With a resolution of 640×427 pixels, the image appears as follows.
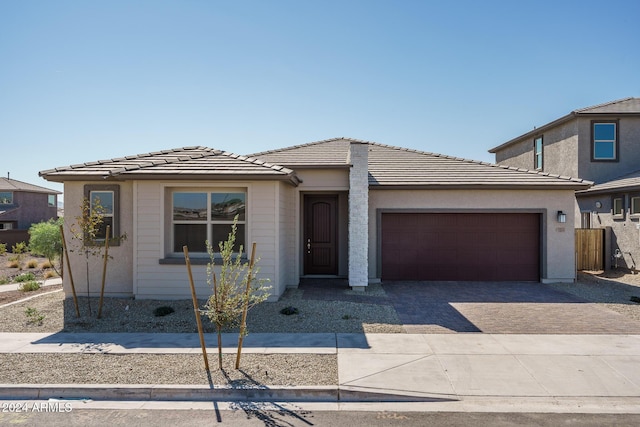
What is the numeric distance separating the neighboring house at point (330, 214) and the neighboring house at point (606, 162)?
401cm

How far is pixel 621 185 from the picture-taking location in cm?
1538

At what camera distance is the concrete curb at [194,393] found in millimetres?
5477

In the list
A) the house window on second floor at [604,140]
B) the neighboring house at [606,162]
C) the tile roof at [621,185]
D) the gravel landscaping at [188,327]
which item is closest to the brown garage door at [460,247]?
A: the gravel landscaping at [188,327]

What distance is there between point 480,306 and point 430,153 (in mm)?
7085

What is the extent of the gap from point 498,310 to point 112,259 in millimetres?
9515

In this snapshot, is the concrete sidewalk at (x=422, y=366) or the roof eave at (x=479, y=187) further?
the roof eave at (x=479, y=187)

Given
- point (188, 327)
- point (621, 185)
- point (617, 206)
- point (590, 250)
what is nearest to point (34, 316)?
point (188, 327)

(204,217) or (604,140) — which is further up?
(604,140)

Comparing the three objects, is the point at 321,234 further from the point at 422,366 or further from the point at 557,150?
the point at 557,150

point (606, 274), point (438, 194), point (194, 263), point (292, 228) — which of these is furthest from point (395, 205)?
point (606, 274)

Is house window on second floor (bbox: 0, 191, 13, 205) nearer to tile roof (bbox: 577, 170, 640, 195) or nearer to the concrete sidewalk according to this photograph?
the concrete sidewalk

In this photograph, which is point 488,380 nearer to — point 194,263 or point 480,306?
point 480,306

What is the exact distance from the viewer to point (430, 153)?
15.7m

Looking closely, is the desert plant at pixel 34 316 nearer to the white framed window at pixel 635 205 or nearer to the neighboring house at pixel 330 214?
the neighboring house at pixel 330 214
